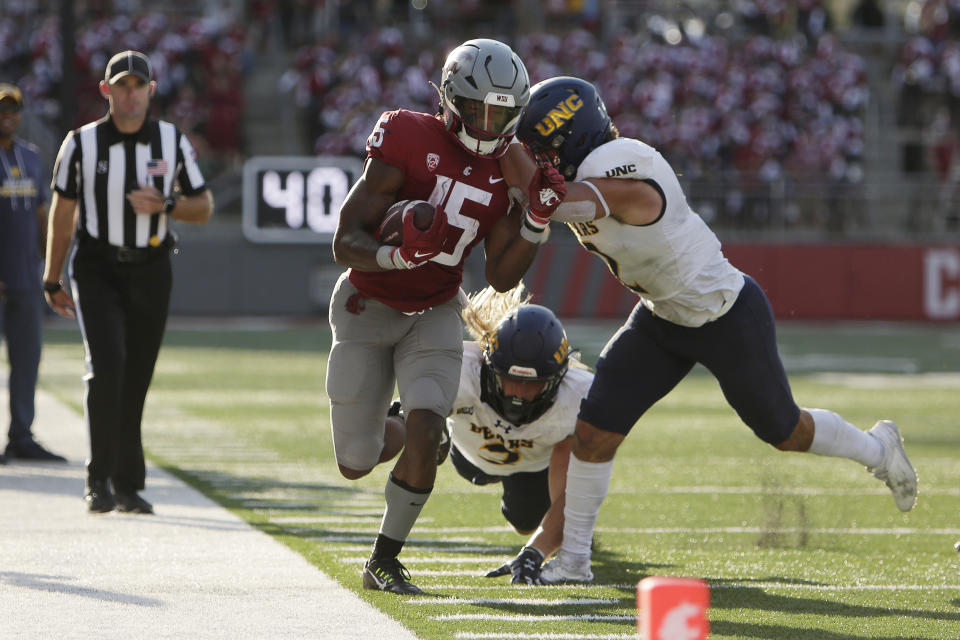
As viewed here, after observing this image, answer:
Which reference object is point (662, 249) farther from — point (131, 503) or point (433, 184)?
point (131, 503)

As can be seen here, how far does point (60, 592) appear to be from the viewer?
4398 millimetres

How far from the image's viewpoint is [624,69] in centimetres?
2273

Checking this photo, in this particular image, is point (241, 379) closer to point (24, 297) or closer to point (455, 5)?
point (24, 297)

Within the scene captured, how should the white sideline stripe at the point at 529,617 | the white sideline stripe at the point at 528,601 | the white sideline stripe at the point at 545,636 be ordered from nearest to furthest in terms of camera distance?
the white sideline stripe at the point at 545,636, the white sideline stripe at the point at 529,617, the white sideline stripe at the point at 528,601

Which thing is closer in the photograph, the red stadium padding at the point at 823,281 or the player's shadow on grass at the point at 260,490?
the player's shadow on grass at the point at 260,490

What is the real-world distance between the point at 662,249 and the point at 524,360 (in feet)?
1.87

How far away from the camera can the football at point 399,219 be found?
4262mm

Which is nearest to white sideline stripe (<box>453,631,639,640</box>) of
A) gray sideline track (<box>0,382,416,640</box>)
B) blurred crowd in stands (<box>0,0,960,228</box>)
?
gray sideline track (<box>0,382,416,640</box>)

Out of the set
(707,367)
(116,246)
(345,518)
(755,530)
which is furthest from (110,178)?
(755,530)

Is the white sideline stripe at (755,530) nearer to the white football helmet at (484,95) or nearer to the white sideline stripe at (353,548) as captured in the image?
the white sideline stripe at (353,548)

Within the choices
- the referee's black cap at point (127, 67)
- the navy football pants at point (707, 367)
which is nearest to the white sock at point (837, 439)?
the navy football pants at point (707, 367)

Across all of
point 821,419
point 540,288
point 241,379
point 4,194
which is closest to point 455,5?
point 540,288

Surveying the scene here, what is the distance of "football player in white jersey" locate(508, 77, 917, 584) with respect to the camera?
4.67 metres

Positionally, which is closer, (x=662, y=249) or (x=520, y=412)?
(x=662, y=249)
